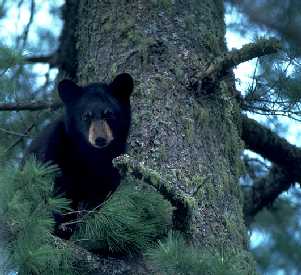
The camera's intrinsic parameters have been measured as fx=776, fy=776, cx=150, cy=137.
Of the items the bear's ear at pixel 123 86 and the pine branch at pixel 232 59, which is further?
the bear's ear at pixel 123 86

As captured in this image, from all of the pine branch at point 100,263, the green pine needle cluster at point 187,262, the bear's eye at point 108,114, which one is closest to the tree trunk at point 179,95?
the bear's eye at point 108,114

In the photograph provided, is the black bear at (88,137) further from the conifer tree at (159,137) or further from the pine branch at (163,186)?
the pine branch at (163,186)

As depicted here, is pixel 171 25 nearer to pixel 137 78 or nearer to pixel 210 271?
pixel 137 78

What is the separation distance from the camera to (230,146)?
194 inches

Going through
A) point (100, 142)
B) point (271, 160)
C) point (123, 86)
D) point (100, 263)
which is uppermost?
point (123, 86)

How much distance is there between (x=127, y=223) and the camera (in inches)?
143

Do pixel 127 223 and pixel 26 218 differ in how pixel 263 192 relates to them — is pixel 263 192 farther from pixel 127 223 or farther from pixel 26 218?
Result: pixel 26 218

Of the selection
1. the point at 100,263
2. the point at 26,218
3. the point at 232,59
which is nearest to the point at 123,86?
the point at 232,59

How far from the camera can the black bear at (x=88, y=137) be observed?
5039 mm

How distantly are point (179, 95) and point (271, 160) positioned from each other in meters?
1.48

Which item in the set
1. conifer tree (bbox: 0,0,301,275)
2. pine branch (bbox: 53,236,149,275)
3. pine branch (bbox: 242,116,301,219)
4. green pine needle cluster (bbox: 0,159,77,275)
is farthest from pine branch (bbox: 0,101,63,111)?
green pine needle cluster (bbox: 0,159,77,275)

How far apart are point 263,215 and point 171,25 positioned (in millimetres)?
3860

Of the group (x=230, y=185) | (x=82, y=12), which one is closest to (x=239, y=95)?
(x=230, y=185)

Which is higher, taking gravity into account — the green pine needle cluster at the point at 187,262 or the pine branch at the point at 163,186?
the pine branch at the point at 163,186
